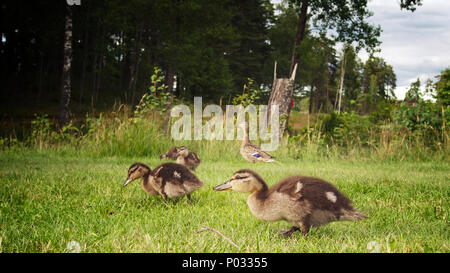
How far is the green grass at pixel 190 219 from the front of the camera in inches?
81.7

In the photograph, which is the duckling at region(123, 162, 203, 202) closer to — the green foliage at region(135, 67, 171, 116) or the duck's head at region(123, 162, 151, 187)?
the duck's head at region(123, 162, 151, 187)

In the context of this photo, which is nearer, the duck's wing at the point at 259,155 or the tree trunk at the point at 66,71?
the duck's wing at the point at 259,155

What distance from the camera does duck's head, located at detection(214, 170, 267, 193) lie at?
2.25 m

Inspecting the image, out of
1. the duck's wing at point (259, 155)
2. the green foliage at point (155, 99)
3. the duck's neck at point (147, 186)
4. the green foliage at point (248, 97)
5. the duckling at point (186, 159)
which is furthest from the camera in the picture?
the green foliage at point (248, 97)

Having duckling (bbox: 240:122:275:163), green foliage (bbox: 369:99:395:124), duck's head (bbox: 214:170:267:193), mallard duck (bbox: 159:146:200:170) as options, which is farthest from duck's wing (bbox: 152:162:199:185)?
green foliage (bbox: 369:99:395:124)

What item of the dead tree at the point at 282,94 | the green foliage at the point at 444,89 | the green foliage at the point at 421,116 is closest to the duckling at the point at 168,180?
the dead tree at the point at 282,94

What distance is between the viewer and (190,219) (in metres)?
2.73

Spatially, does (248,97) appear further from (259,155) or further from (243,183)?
(243,183)

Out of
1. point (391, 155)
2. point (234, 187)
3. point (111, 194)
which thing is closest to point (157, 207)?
point (111, 194)

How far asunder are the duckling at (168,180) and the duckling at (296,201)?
47.0 inches

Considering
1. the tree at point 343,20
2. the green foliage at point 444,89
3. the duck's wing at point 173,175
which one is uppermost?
the tree at point 343,20

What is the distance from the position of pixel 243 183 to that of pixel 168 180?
1382mm

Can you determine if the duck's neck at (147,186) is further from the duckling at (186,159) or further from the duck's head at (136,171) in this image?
the duckling at (186,159)

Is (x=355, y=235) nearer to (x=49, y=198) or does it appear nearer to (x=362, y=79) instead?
(x=49, y=198)
